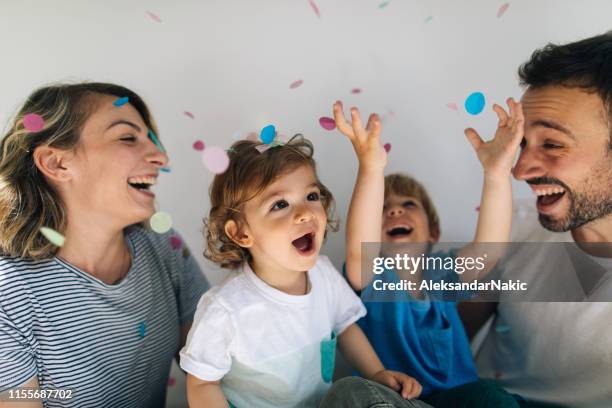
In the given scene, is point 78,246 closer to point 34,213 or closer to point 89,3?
point 34,213

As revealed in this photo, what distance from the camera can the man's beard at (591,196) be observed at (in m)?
1.42

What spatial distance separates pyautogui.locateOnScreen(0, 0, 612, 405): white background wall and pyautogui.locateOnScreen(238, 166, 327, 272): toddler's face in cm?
41

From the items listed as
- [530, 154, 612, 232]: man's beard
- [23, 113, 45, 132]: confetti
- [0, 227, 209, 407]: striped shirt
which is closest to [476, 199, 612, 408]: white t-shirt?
[530, 154, 612, 232]: man's beard

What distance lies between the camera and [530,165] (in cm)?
145

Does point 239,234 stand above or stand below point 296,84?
below

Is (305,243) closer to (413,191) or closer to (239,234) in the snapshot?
(239,234)

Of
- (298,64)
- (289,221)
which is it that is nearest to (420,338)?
(289,221)

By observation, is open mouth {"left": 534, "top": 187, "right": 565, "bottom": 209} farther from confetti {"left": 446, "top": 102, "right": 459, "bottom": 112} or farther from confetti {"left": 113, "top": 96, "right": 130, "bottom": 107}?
confetti {"left": 113, "top": 96, "right": 130, "bottom": 107}

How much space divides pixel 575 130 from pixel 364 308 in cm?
71

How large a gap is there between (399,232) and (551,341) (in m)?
0.50

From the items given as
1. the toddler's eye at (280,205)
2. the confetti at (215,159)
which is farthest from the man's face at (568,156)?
the confetti at (215,159)

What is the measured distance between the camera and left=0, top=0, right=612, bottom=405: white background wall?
1.59 meters

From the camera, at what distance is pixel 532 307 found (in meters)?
1.53

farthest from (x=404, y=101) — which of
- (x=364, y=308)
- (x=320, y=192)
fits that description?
(x=364, y=308)
